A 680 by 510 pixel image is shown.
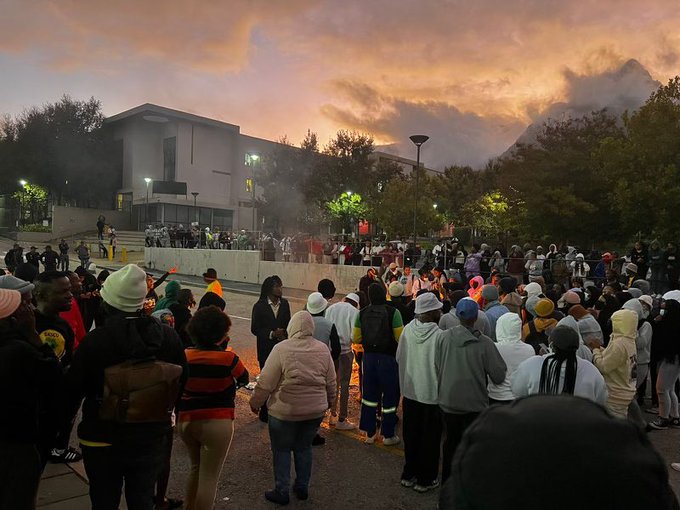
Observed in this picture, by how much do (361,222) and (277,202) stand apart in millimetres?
7484

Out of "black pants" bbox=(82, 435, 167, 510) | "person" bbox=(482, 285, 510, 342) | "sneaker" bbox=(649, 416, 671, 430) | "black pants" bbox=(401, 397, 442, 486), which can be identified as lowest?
→ "sneaker" bbox=(649, 416, 671, 430)

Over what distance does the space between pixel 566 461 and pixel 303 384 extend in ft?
12.1

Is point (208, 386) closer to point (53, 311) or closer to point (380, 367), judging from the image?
point (53, 311)

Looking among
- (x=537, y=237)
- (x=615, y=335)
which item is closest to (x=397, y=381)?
(x=615, y=335)

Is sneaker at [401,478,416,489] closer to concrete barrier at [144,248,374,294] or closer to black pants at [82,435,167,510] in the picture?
black pants at [82,435,167,510]

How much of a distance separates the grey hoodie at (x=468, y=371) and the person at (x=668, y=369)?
11.5 feet

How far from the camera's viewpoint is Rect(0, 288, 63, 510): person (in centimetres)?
261

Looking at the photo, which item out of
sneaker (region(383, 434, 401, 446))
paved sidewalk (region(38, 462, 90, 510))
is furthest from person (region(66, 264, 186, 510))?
sneaker (region(383, 434, 401, 446))

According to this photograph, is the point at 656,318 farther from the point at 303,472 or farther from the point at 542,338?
the point at 303,472

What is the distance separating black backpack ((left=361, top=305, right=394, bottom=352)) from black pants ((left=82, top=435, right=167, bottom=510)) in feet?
10.0

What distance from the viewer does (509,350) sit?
4.79 meters

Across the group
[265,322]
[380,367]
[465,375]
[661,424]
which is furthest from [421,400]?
[661,424]

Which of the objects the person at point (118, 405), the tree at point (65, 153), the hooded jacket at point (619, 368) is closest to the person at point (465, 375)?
the hooded jacket at point (619, 368)

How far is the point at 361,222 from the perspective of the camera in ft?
136
